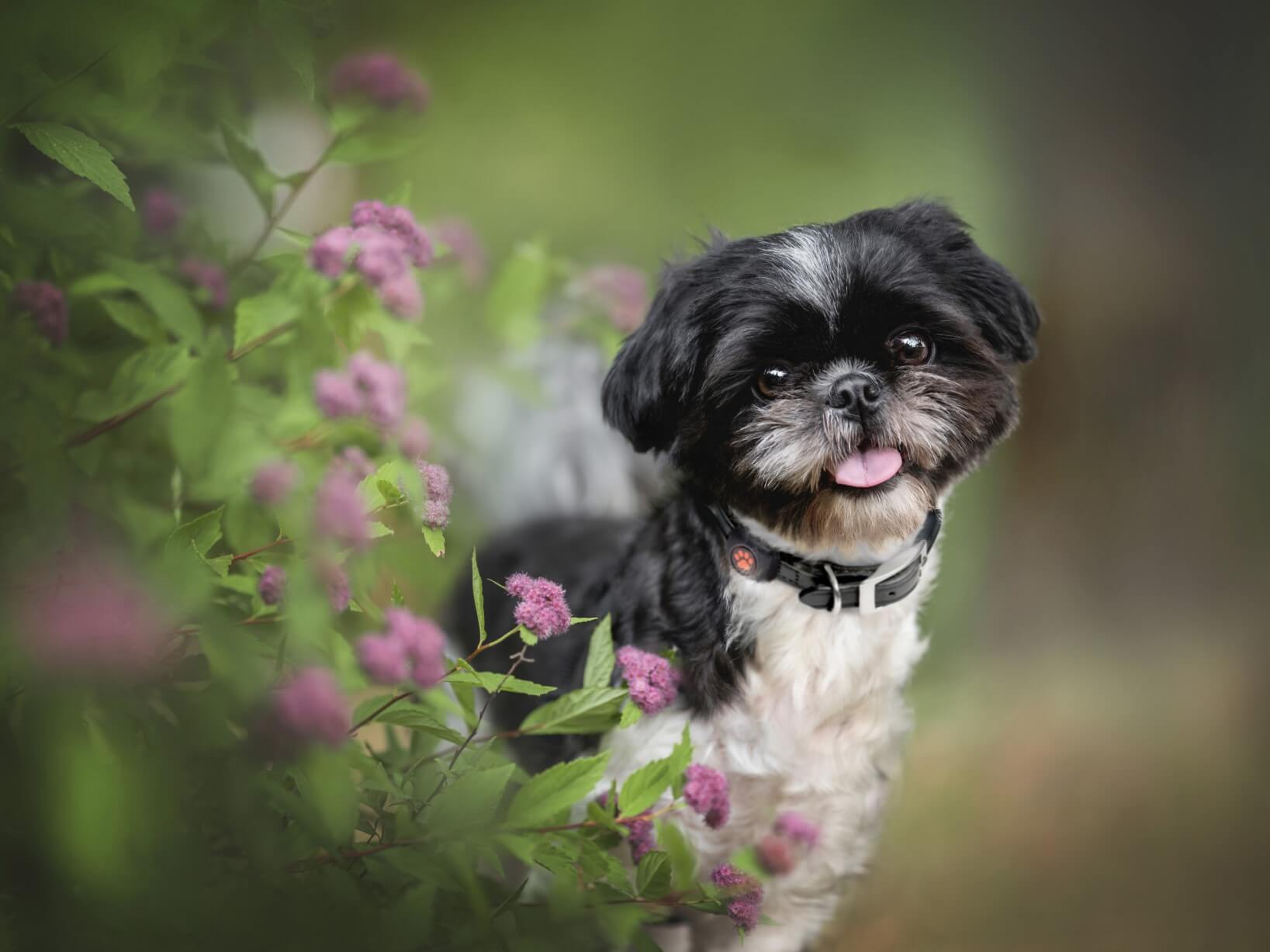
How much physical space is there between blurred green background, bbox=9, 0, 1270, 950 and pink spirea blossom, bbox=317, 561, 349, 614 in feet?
5.44

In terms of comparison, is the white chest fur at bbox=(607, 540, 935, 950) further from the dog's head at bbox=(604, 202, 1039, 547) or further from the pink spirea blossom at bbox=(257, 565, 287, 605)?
the pink spirea blossom at bbox=(257, 565, 287, 605)

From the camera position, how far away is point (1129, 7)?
3.13 m

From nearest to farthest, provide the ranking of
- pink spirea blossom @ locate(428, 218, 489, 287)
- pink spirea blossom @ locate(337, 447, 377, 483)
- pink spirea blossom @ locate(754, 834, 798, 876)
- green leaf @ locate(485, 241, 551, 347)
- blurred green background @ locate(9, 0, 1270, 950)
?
pink spirea blossom @ locate(754, 834, 798, 876)
pink spirea blossom @ locate(337, 447, 377, 483)
pink spirea blossom @ locate(428, 218, 489, 287)
green leaf @ locate(485, 241, 551, 347)
blurred green background @ locate(9, 0, 1270, 950)

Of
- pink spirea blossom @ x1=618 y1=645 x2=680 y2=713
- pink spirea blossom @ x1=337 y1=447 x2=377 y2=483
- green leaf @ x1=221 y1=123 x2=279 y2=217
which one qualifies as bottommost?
pink spirea blossom @ x1=618 y1=645 x2=680 y2=713

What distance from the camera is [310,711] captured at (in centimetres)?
98

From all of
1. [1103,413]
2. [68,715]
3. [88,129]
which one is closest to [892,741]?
[68,715]

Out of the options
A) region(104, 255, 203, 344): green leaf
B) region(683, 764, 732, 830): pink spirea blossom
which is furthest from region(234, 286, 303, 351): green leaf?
region(683, 764, 732, 830): pink spirea blossom

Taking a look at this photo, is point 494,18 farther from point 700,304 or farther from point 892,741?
point 892,741

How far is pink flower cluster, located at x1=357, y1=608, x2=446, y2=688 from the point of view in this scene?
3.55 ft

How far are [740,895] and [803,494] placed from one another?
1.92ft

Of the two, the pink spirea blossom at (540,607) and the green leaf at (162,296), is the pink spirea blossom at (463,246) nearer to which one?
the green leaf at (162,296)

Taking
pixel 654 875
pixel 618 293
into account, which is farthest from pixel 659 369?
pixel 618 293

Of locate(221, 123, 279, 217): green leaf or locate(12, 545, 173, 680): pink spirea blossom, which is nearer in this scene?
locate(12, 545, 173, 680): pink spirea blossom

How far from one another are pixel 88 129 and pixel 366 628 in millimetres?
903
